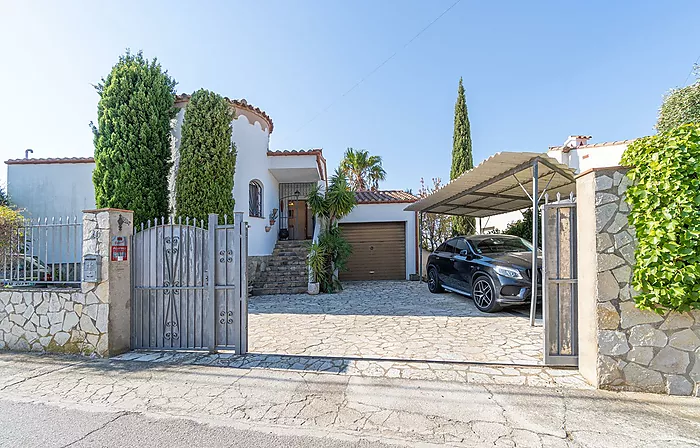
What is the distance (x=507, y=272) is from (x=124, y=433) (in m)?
6.27

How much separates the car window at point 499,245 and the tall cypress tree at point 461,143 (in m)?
Result: 5.95

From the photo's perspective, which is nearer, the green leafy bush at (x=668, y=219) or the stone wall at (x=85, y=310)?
the green leafy bush at (x=668, y=219)

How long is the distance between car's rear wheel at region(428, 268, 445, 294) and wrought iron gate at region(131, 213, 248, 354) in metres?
6.14

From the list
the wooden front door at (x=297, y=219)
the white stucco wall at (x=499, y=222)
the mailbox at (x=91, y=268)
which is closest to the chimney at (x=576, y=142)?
the white stucco wall at (x=499, y=222)

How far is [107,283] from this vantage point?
453 centimetres

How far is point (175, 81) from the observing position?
9602 mm

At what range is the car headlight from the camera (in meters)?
6.26

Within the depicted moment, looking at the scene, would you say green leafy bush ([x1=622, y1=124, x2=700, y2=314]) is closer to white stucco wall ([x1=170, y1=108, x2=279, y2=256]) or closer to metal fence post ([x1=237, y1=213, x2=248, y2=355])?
metal fence post ([x1=237, y1=213, x2=248, y2=355])

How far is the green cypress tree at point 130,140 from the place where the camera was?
8.37 m

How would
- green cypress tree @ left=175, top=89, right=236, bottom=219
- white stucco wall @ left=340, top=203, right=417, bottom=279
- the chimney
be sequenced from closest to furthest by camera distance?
1. green cypress tree @ left=175, top=89, right=236, bottom=219
2. the chimney
3. white stucco wall @ left=340, top=203, right=417, bottom=279

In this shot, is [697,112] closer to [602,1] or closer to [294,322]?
[602,1]

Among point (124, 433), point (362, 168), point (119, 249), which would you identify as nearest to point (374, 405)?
point (124, 433)

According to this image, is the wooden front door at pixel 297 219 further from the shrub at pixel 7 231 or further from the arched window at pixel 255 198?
the shrub at pixel 7 231

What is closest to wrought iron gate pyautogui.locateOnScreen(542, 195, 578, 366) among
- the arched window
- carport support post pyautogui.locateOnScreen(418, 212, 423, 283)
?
carport support post pyautogui.locateOnScreen(418, 212, 423, 283)
